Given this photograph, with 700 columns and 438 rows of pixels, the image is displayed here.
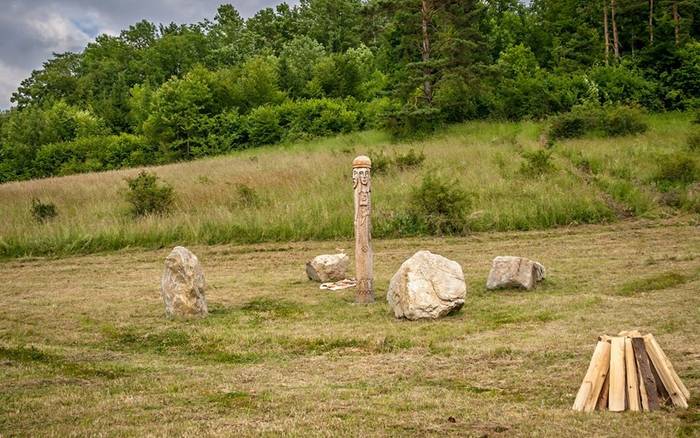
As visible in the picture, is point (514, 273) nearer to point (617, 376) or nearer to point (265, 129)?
point (617, 376)

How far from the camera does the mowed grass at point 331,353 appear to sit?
Result: 434 cm

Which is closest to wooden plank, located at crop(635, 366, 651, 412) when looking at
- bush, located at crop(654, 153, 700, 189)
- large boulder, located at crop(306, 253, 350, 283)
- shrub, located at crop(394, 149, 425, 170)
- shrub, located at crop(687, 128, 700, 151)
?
large boulder, located at crop(306, 253, 350, 283)

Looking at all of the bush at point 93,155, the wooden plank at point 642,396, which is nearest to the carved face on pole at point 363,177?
the wooden plank at point 642,396

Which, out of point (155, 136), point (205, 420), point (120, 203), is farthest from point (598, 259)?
point (155, 136)

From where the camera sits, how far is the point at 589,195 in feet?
52.9

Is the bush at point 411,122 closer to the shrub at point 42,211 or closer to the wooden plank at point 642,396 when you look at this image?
the shrub at point 42,211

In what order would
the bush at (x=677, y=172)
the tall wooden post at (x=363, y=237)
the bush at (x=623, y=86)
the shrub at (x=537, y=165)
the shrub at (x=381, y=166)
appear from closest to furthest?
the tall wooden post at (x=363, y=237)
the bush at (x=677, y=172)
the shrub at (x=537, y=165)
the shrub at (x=381, y=166)
the bush at (x=623, y=86)

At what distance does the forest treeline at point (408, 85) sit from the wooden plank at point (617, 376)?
88.7 feet

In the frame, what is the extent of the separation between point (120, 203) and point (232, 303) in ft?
35.0

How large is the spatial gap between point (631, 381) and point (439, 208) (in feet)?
36.1

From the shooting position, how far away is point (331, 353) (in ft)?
21.4

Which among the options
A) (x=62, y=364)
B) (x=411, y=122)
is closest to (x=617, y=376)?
(x=62, y=364)

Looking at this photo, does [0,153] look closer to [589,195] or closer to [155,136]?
[155,136]

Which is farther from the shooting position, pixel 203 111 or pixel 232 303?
pixel 203 111
